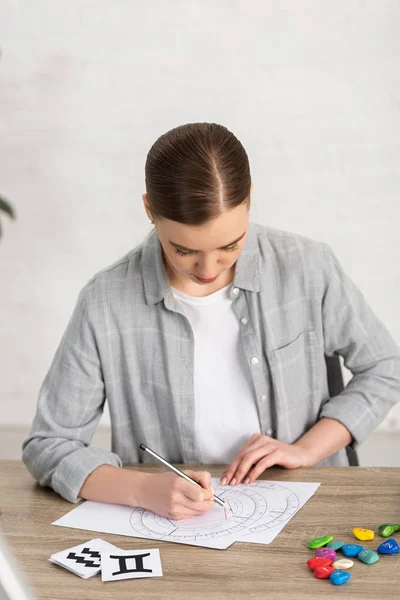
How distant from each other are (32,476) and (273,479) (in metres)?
0.53

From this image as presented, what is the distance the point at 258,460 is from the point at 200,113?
1.65 m

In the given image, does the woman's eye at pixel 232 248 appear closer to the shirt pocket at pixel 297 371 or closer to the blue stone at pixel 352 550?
the shirt pocket at pixel 297 371

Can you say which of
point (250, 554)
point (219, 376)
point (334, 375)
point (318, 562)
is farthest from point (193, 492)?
point (334, 375)

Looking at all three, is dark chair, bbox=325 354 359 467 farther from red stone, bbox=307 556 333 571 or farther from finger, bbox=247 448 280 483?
red stone, bbox=307 556 333 571

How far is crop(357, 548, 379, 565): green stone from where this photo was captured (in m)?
1.19

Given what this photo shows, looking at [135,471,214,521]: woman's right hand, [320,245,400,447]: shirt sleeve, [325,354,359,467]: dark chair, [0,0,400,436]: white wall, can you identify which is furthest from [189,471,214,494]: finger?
[0,0,400,436]: white wall

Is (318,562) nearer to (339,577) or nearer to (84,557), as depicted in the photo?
(339,577)

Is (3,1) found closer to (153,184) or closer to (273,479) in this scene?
(153,184)

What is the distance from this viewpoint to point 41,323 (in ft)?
10.4

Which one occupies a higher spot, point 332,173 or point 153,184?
point 153,184

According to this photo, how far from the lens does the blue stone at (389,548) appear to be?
1.21 meters

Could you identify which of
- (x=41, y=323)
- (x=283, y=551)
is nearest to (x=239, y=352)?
(x=283, y=551)

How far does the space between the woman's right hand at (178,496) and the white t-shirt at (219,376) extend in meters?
0.32

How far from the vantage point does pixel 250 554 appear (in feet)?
4.12
